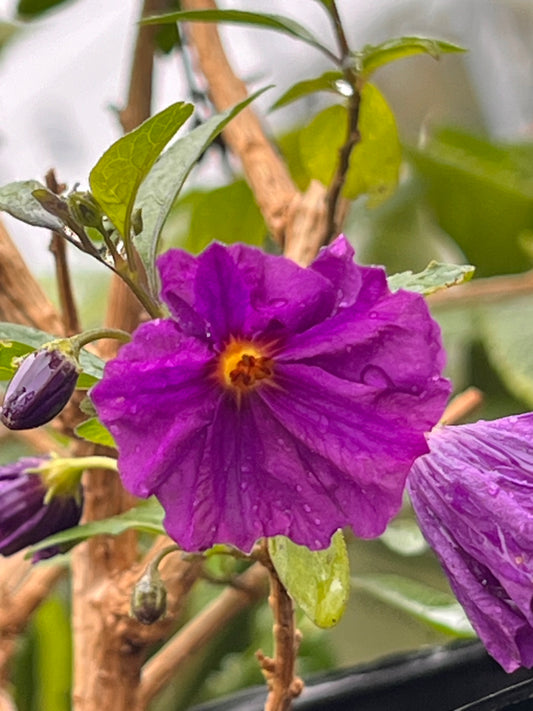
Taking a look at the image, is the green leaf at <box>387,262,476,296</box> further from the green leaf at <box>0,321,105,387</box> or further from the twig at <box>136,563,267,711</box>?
the twig at <box>136,563,267,711</box>

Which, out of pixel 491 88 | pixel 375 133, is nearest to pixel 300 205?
pixel 375 133

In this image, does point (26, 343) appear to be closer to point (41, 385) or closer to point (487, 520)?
point (41, 385)

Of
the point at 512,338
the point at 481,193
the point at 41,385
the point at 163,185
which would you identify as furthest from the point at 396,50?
the point at 481,193

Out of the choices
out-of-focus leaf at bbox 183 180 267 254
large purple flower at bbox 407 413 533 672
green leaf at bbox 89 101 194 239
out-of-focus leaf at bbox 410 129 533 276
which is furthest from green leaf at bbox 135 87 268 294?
out-of-focus leaf at bbox 410 129 533 276

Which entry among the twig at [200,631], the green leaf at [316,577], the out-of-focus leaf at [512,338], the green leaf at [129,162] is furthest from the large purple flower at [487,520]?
the out-of-focus leaf at [512,338]

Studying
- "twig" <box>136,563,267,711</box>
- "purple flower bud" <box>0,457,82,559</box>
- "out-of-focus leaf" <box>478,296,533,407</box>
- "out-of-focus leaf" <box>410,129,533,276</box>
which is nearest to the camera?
"purple flower bud" <box>0,457,82,559</box>

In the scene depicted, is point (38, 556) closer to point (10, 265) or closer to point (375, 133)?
point (10, 265)

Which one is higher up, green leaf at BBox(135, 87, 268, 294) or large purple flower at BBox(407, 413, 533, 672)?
green leaf at BBox(135, 87, 268, 294)
